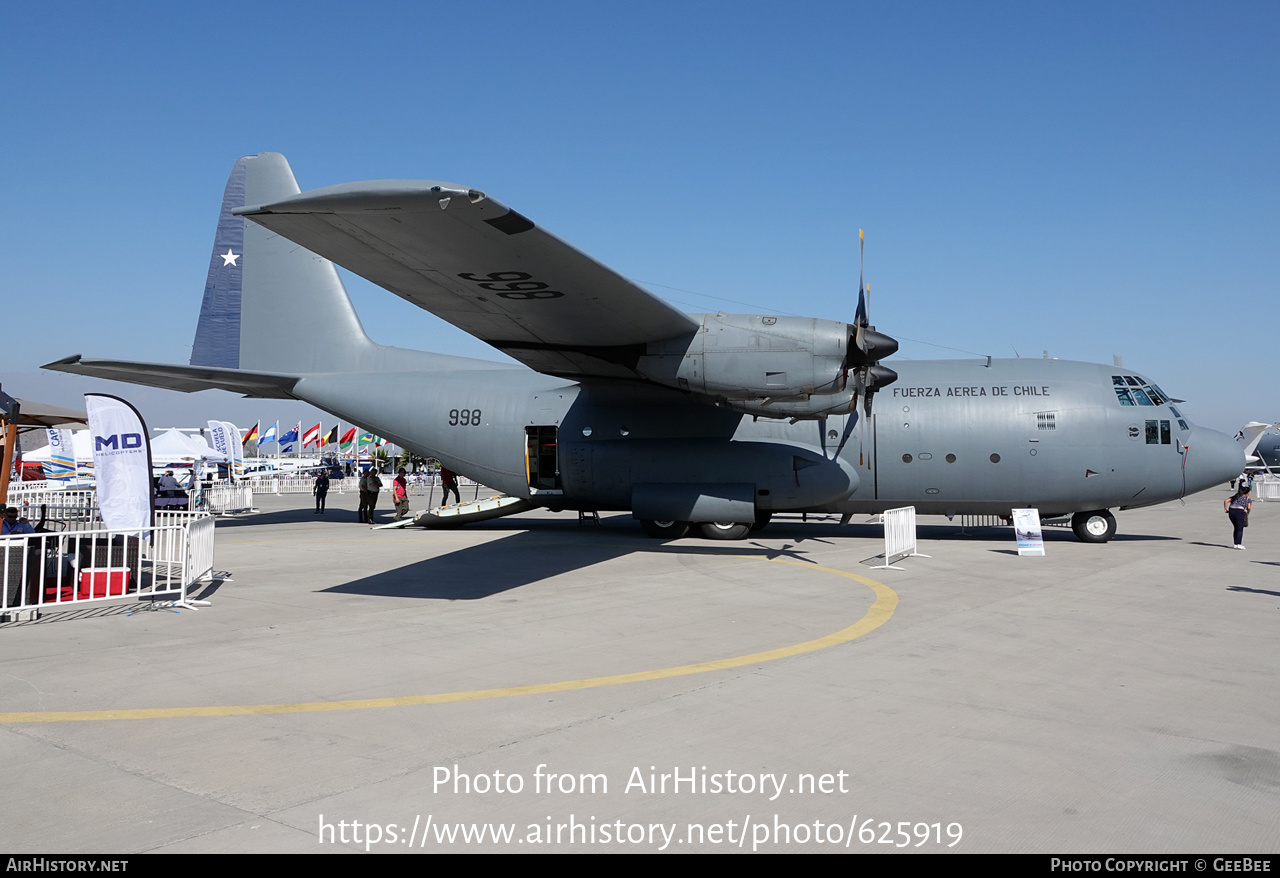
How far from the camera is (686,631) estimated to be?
8.80 m

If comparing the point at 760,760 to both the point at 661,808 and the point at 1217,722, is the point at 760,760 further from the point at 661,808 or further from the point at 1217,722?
the point at 1217,722

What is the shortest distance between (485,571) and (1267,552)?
14.9 metres

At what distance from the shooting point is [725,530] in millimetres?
17688

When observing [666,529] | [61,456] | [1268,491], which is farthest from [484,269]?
[1268,491]

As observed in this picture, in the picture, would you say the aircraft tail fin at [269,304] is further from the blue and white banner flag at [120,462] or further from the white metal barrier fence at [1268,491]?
the white metal barrier fence at [1268,491]

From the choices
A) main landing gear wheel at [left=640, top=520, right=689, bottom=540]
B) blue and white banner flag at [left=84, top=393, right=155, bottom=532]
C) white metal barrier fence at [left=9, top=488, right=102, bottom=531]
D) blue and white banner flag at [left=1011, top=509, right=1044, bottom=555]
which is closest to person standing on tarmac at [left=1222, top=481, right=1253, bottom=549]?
blue and white banner flag at [left=1011, top=509, right=1044, bottom=555]

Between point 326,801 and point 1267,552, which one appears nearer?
point 326,801

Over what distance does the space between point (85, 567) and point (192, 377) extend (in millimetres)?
9090

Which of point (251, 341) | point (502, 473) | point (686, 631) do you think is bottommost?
point (686, 631)

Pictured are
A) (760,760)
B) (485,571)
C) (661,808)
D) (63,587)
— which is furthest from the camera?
(485,571)

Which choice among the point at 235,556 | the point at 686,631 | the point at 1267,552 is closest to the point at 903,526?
the point at 686,631

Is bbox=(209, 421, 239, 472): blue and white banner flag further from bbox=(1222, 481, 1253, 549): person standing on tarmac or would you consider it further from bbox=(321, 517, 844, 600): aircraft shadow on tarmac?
bbox=(1222, 481, 1253, 549): person standing on tarmac

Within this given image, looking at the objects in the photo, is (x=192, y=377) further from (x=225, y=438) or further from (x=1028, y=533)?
(x=225, y=438)


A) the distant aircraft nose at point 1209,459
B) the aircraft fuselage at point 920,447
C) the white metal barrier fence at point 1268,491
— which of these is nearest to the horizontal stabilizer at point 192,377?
the aircraft fuselage at point 920,447
